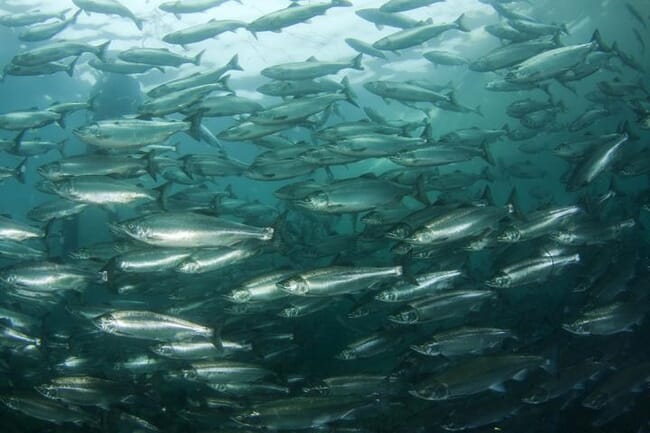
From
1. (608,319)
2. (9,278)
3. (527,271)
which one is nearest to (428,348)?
(527,271)

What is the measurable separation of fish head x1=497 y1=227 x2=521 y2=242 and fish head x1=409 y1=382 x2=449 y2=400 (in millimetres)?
2174

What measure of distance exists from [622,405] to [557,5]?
833 inches

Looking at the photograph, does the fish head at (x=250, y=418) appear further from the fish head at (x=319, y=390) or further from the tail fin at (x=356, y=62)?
the tail fin at (x=356, y=62)

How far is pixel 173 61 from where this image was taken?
31.7 feet

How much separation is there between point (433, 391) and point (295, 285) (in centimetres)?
214

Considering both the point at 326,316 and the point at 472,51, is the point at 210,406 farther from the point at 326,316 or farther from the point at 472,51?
the point at 472,51

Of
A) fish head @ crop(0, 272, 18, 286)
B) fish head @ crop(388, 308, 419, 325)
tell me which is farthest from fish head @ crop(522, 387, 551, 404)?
fish head @ crop(0, 272, 18, 286)

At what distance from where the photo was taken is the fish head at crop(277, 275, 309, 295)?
5.10 m

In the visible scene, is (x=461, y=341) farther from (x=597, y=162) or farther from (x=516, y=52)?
(x=516, y=52)

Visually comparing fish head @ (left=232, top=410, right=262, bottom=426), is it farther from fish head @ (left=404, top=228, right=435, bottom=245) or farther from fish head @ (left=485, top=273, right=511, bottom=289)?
fish head @ (left=485, top=273, right=511, bottom=289)

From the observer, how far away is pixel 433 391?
530cm

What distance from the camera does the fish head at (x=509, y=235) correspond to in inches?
239

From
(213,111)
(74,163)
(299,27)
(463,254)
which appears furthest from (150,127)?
(299,27)

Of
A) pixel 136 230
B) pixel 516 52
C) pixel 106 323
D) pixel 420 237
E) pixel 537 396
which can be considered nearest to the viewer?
pixel 136 230
